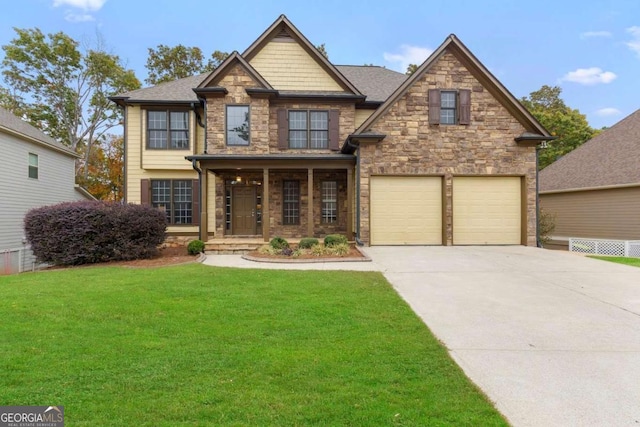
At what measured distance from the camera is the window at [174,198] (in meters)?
15.4

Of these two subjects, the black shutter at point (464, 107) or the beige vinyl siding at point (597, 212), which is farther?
the beige vinyl siding at point (597, 212)

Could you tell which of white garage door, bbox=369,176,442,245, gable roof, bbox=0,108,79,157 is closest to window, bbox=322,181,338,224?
white garage door, bbox=369,176,442,245

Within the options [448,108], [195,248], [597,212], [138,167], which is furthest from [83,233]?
[597,212]

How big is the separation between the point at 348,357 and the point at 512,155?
12498 mm

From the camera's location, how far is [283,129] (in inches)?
580

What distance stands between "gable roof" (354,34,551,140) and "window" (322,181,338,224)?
3412 mm

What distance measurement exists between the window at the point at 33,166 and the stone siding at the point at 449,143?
49.9 feet

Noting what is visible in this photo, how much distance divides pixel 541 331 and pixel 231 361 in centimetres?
389

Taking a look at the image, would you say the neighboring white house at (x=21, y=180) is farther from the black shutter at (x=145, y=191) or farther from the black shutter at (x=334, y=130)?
the black shutter at (x=334, y=130)

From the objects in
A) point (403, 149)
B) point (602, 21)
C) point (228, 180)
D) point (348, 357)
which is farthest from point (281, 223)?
point (602, 21)

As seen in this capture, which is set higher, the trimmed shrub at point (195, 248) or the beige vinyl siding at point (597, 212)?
the beige vinyl siding at point (597, 212)

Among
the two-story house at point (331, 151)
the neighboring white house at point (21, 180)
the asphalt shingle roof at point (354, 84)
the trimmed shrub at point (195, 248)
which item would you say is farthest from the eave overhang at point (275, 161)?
the neighboring white house at point (21, 180)

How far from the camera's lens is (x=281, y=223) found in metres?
15.2

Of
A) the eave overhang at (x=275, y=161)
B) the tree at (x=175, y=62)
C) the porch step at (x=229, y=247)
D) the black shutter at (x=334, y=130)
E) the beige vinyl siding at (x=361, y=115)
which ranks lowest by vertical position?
the porch step at (x=229, y=247)
